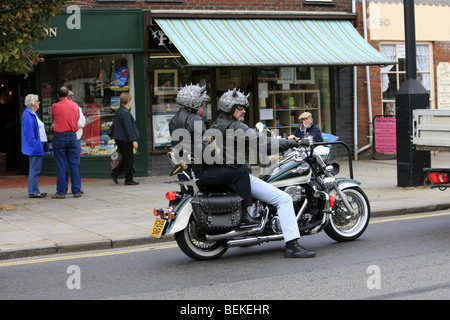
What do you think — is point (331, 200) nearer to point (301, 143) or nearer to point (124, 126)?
point (301, 143)

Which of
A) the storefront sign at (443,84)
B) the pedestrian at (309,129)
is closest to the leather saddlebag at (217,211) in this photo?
the pedestrian at (309,129)

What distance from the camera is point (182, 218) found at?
6.96m

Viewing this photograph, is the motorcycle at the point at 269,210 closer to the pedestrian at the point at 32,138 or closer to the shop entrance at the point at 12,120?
the pedestrian at the point at 32,138

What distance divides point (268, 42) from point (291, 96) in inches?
75.2

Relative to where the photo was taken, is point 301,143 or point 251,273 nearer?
point 251,273

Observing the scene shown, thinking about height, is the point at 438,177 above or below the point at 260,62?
below

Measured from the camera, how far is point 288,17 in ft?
55.7

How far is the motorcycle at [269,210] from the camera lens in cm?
699

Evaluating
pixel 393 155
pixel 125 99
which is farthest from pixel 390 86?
pixel 125 99

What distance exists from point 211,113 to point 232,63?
1.93 metres

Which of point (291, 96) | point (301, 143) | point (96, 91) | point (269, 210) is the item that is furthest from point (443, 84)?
point (269, 210)

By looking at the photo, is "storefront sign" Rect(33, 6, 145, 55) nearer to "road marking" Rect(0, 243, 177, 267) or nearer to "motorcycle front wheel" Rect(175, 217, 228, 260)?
"road marking" Rect(0, 243, 177, 267)

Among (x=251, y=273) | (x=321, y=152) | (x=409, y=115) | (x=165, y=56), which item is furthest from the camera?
(x=165, y=56)

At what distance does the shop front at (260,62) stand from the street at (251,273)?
23.3 ft
